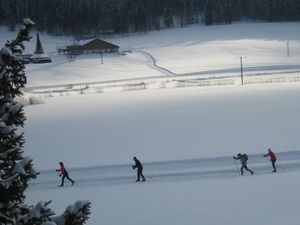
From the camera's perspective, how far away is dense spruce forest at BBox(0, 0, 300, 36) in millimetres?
97750

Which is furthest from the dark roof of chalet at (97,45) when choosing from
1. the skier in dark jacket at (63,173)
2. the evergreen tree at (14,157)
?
the evergreen tree at (14,157)

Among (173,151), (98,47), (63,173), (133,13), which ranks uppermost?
(133,13)

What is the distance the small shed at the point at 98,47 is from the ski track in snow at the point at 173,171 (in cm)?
5646

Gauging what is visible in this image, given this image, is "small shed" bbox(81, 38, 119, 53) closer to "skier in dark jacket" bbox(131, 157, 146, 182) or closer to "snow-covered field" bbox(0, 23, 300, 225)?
"snow-covered field" bbox(0, 23, 300, 225)

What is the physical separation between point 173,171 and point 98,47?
5858 cm

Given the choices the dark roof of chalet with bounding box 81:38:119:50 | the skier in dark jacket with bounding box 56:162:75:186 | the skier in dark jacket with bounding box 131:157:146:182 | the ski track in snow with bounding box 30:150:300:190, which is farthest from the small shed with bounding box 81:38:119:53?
the skier in dark jacket with bounding box 131:157:146:182

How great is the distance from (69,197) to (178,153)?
5.38 meters

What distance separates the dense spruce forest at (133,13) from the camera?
97750mm

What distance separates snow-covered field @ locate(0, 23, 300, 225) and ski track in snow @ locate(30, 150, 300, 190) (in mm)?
36

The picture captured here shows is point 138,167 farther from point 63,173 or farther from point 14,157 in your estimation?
point 14,157

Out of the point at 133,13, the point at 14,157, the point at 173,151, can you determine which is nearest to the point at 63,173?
the point at 173,151

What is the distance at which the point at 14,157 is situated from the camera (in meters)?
3.69

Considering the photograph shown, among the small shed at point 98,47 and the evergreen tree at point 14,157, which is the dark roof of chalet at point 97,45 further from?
the evergreen tree at point 14,157

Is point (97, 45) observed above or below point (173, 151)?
above
